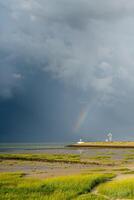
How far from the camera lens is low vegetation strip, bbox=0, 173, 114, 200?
27031mm

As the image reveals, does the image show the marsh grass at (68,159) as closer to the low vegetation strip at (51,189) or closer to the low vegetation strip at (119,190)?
the low vegetation strip at (51,189)

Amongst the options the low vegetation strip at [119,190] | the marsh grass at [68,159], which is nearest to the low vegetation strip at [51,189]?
the low vegetation strip at [119,190]

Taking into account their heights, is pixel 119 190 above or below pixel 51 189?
below

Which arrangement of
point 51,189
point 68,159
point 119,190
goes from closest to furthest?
1. point 119,190
2. point 51,189
3. point 68,159

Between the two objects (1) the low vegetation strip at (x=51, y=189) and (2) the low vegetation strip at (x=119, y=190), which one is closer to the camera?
(1) the low vegetation strip at (x=51, y=189)

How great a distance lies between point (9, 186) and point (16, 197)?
5.37 m

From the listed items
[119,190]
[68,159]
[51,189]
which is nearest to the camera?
[119,190]

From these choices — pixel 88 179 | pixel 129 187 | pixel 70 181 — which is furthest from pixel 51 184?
pixel 129 187

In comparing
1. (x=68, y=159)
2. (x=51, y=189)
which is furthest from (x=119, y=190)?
(x=68, y=159)

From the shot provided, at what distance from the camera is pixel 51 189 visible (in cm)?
3011

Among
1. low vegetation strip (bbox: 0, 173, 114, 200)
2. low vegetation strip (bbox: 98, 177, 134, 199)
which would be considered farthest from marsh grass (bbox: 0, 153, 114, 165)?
low vegetation strip (bbox: 98, 177, 134, 199)

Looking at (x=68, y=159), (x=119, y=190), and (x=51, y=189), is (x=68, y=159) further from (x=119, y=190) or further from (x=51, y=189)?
(x=119, y=190)

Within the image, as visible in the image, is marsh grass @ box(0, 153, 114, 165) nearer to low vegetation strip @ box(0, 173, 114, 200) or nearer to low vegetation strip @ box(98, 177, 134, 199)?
low vegetation strip @ box(0, 173, 114, 200)

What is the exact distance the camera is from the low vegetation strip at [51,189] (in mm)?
27031
